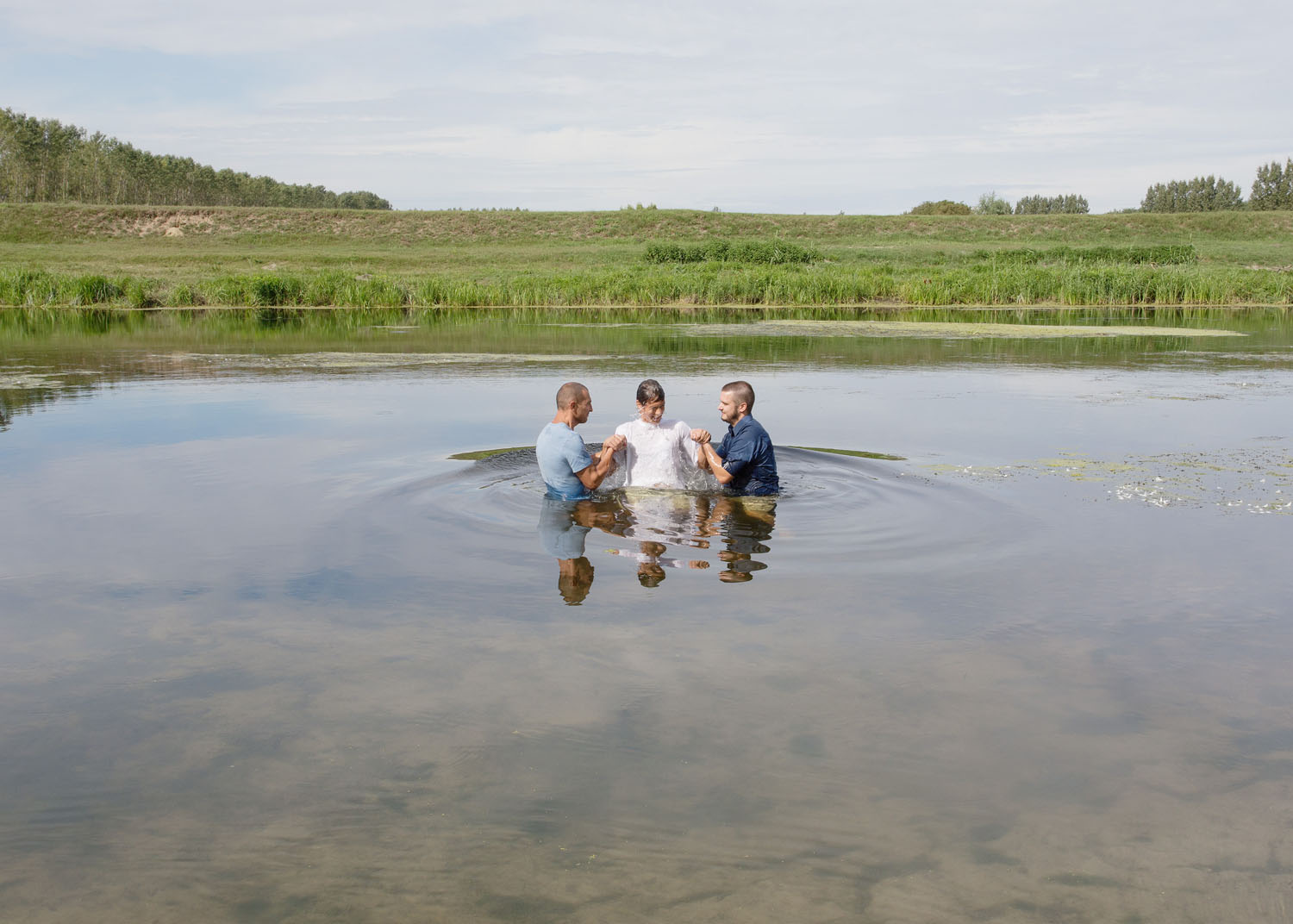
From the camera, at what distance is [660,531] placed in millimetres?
8836

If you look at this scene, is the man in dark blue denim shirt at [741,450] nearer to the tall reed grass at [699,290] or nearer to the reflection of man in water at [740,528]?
the reflection of man in water at [740,528]

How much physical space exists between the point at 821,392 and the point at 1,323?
2567 cm

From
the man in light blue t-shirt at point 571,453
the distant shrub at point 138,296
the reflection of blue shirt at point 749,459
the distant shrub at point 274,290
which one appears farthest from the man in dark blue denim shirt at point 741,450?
the distant shrub at point 138,296

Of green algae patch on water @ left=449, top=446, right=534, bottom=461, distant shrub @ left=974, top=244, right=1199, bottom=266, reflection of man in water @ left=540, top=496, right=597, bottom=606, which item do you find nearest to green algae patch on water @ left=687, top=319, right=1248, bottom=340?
green algae patch on water @ left=449, top=446, right=534, bottom=461

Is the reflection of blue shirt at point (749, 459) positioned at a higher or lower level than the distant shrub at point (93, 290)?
lower

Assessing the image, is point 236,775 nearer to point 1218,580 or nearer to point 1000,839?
point 1000,839

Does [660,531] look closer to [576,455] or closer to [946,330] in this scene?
[576,455]

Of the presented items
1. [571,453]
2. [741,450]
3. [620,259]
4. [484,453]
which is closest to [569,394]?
[571,453]

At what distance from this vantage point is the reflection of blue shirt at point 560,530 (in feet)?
26.9

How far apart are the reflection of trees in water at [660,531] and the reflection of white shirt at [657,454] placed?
0.15 m

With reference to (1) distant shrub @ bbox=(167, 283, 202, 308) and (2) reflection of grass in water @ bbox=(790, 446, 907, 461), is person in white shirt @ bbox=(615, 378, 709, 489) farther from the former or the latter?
(1) distant shrub @ bbox=(167, 283, 202, 308)

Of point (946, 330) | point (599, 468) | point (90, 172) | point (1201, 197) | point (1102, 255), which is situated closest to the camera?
point (599, 468)

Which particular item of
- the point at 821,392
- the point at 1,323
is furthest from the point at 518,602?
the point at 1,323

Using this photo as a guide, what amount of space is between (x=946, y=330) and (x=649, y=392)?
20851mm
